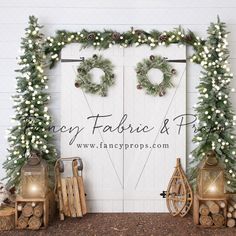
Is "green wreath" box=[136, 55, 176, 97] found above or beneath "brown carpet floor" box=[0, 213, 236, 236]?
above

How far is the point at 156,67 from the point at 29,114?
4.85 ft

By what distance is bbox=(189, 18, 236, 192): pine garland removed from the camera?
12.1 feet

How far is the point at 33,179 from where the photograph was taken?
11.6 feet

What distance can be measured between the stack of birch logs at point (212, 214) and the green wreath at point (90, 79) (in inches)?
63.4

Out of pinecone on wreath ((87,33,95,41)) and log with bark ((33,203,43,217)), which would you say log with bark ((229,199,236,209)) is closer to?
log with bark ((33,203,43,217))

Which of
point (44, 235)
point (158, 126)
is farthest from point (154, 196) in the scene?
point (44, 235)

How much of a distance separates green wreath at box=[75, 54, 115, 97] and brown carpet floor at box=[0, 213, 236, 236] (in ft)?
4.50

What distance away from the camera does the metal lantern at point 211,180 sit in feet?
11.7

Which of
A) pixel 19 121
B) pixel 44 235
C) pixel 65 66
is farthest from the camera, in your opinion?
pixel 65 66

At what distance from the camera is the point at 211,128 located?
373cm

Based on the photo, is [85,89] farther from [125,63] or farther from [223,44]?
[223,44]

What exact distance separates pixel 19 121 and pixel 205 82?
2011 millimetres

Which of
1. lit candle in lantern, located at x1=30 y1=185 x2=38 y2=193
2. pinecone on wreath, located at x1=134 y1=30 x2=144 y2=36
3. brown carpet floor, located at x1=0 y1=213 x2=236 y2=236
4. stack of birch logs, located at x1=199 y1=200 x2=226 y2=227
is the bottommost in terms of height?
brown carpet floor, located at x1=0 y1=213 x2=236 y2=236

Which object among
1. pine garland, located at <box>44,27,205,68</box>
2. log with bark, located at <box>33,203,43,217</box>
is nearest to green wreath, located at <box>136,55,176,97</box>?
pine garland, located at <box>44,27,205,68</box>
